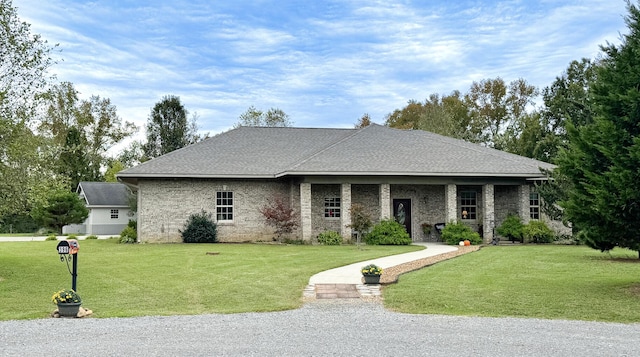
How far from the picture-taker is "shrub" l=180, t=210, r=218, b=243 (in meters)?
26.5

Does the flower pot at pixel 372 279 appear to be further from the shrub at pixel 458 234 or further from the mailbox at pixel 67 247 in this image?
the shrub at pixel 458 234

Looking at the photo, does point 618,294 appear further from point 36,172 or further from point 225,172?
point 225,172

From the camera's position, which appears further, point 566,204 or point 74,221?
point 74,221

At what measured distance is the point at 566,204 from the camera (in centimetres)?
1262

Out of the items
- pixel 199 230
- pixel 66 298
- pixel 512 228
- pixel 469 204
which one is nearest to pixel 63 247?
pixel 66 298

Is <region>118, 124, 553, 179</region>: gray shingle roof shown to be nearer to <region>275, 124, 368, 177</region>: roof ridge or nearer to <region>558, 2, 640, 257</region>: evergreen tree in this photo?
<region>275, 124, 368, 177</region>: roof ridge

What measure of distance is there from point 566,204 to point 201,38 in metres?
16.7

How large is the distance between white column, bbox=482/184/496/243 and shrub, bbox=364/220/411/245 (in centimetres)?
395

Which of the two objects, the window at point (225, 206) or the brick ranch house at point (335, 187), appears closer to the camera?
the brick ranch house at point (335, 187)

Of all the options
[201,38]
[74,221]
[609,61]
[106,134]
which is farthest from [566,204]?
[106,134]

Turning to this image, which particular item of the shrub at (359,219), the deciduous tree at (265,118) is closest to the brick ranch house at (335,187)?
the shrub at (359,219)

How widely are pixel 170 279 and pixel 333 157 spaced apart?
13.6 m

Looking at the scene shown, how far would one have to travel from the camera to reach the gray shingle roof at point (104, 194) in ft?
143

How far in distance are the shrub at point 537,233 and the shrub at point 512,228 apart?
0.25 meters
